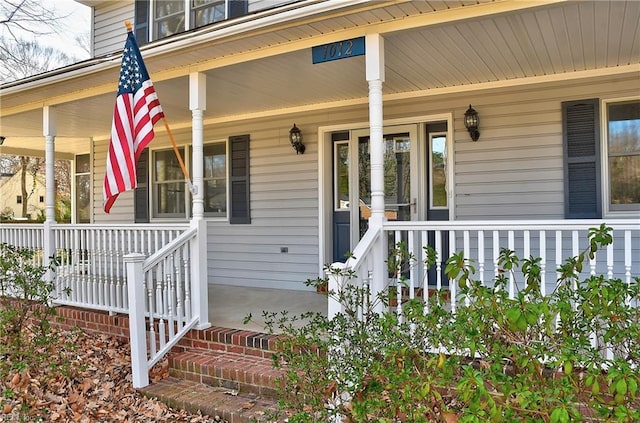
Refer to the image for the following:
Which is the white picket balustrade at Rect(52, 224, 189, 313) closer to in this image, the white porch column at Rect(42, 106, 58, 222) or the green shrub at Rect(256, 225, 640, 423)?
the white porch column at Rect(42, 106, 58, 222)

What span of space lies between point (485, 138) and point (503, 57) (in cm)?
106

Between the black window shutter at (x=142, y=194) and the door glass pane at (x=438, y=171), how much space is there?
15.4ft

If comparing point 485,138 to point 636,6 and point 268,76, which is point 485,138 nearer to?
point 636,6

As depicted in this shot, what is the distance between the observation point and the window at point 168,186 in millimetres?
7438

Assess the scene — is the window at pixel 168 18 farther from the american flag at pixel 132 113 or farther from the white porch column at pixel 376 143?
the white porch column at pixel 376 143

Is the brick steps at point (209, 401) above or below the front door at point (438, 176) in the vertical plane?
below

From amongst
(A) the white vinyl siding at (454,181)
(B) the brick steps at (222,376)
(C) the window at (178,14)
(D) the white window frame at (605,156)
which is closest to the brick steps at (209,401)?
(B) the brick steps at (222,376)

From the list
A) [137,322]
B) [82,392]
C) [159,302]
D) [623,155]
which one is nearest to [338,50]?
[159,302]

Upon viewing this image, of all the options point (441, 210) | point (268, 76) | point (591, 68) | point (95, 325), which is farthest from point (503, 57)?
point (95, 325)

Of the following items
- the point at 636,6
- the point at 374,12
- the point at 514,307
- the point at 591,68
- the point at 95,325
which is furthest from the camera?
the point at 95,325

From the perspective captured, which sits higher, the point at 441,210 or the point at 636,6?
the point at 636,6

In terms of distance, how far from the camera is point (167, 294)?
425 centimetres

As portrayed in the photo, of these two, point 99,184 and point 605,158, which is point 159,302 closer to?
point 605,158

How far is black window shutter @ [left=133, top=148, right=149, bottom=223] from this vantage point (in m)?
7.69
